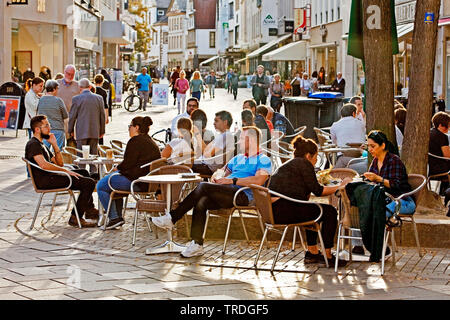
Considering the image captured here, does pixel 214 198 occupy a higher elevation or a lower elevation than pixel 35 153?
lower

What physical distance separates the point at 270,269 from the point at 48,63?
31978mm

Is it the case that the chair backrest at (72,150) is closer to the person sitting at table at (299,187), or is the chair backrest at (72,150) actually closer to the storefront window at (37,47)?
the person sitting at table at (299,187)

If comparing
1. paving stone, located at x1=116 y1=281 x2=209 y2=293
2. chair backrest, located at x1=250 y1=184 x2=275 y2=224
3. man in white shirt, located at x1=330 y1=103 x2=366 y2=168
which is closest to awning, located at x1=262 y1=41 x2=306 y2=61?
man in white shirt, located at x1=330 y1=103 x2=366 y2=168

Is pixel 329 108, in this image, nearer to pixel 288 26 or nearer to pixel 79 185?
pixel 79 185

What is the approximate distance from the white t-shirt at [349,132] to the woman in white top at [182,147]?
2.91 metres

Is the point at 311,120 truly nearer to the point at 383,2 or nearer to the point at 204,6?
the point at 383,2

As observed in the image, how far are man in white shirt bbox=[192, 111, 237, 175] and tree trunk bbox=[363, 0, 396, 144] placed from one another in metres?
1.74

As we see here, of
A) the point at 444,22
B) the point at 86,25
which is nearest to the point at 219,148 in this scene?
the point at 444,22

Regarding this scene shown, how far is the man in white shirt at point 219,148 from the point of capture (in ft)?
39.8

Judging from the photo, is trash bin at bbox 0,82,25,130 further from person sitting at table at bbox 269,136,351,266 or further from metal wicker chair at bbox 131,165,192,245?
person sitting at table at bbox 269,136,351,266

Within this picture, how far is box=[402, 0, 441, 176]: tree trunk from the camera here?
464 inches

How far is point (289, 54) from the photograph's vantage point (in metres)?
63.4

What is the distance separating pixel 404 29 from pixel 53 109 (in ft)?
73.1

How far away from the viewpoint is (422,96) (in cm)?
1177
